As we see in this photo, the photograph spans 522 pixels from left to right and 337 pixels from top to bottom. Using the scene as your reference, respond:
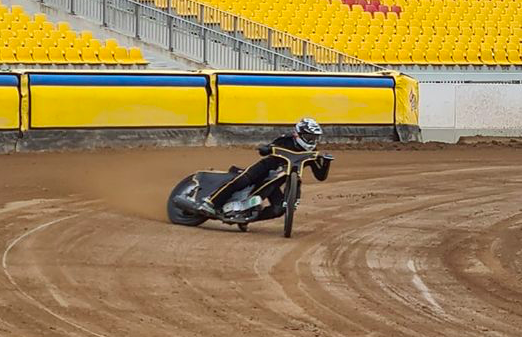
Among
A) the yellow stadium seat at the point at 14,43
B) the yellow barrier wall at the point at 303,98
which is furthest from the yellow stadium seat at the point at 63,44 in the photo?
the yellow barrier wall at the point at 303,98

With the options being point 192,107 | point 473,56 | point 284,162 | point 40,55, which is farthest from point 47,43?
point 284,162

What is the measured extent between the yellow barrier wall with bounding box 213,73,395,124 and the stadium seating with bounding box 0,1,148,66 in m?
6.14

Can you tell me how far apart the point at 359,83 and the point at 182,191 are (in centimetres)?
1047

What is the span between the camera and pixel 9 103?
70.4ft

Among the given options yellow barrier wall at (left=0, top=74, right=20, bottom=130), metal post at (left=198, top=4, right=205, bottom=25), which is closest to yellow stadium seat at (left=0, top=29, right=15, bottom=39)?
metal post at (left=198, top=4, right=205, bottom=25)

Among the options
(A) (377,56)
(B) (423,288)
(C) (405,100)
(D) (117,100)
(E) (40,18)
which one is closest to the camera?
(B) (423,288)

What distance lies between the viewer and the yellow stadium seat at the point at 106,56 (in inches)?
1131

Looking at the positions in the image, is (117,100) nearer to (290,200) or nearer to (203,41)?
(203,41)

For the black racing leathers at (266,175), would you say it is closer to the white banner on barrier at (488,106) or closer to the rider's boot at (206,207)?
the rider's boot at (206,207)

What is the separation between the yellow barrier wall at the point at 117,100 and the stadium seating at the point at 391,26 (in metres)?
8.72

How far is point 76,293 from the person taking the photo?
10.2 m

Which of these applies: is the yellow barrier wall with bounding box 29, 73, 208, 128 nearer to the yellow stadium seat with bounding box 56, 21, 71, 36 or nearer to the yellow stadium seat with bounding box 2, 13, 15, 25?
the yellow stadium seat with bounding box 56, 21, 71, 36

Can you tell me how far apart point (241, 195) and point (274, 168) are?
573mm

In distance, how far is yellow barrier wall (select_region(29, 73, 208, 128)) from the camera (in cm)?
2188
